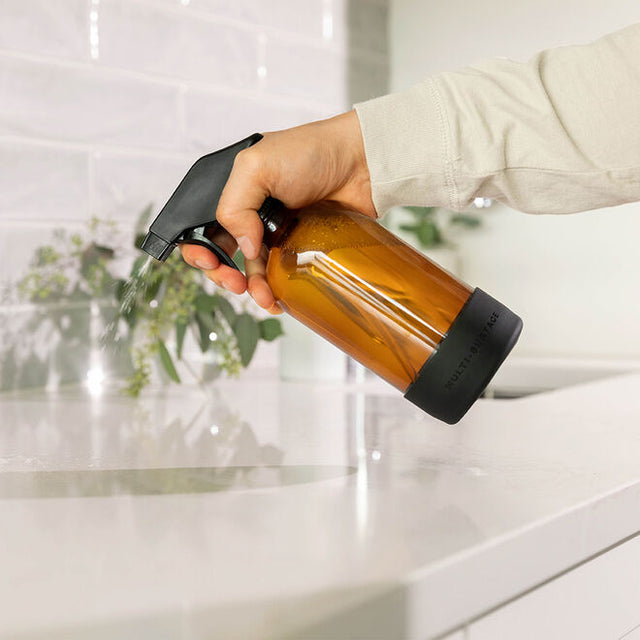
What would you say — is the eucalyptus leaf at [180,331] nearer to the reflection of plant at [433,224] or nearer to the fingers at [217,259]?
the fingers at [217,259]

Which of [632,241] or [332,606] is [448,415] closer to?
[332,606]

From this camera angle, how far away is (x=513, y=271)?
165 cm

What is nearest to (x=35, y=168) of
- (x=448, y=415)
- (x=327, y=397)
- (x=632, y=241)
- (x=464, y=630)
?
(x=327, y=397)

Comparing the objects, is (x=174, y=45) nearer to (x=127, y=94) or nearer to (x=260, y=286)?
(x=127, y=94)

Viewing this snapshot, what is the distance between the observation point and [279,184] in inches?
25.5

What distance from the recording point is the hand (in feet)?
2.07

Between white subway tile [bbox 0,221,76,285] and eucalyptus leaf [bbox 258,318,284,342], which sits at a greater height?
white subway tile [bbox 0,221,76,285]

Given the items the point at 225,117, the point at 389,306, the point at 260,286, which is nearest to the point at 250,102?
the point at 225,117

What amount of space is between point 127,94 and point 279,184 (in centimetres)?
64

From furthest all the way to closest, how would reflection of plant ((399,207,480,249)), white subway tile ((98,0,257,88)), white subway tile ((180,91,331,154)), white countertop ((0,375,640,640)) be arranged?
reflection of plant ((399,207,480,249)), white subway tile ((180,91,331,154)), white subway tile ((98,0,257,88)), white countertop ((0,375,640,640))

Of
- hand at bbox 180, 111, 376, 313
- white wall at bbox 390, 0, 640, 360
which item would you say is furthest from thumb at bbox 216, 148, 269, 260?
white wall at bbox 390, 0, 640, 360

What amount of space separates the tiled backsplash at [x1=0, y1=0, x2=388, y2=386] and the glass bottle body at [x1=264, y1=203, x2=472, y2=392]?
569 millimetres

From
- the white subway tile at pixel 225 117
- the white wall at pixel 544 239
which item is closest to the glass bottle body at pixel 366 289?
the white subway tile at pixel 225 117

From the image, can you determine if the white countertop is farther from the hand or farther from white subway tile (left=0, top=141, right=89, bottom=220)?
white subway tile (left=0, top=141, right=89, bottom=220)
